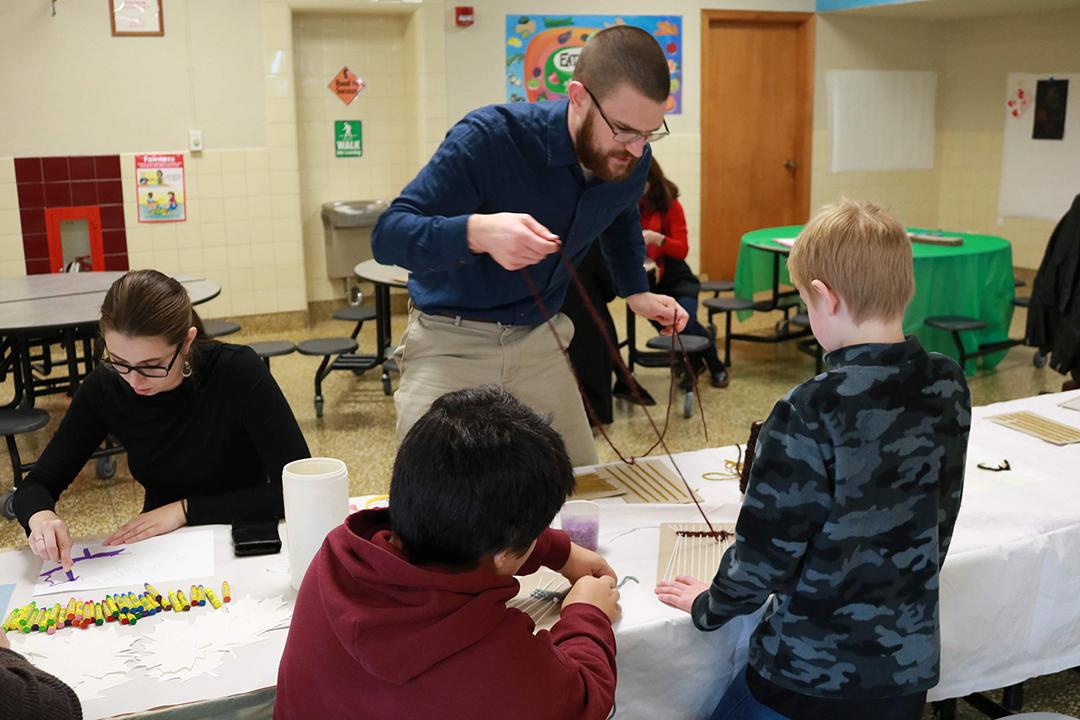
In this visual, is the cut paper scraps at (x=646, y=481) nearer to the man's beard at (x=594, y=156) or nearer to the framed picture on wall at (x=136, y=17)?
the man's beard at (x=594, y=156)

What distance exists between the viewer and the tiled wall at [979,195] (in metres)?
8.06

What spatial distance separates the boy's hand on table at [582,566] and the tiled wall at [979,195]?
7610mm

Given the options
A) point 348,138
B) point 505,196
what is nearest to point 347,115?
point 348,138

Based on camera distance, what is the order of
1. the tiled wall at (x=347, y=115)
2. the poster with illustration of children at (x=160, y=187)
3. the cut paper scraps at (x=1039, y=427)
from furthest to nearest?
the tiled wall at (x=347, y=115) < the poster with illustration of children at (x=160, y=187) < the cut paper scraps at (x=1039, y=427)

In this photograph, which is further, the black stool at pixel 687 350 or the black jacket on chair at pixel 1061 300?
the black stool at pixel 687 350

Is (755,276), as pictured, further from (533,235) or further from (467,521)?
(467,521)

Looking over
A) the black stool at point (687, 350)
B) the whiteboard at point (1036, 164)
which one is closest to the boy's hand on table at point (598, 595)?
the black stool at point (687, 350)

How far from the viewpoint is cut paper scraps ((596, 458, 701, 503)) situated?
2.04m

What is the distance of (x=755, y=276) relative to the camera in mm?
5844

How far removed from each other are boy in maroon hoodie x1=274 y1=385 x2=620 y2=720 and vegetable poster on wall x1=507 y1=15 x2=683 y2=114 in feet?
20.5

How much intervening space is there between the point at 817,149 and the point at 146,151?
554cm

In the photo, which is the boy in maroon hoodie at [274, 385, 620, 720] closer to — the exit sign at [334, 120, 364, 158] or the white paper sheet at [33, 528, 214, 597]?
the white paper sheet at [33, 528, 214, 597]

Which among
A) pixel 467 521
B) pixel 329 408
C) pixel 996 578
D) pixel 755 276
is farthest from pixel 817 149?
pixel 467 521

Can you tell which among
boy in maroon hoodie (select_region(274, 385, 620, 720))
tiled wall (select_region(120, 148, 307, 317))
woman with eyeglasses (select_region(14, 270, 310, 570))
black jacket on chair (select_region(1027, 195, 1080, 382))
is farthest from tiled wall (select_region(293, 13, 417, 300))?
boy in maroon hoodie (select_region(274, 385, 620, 720))
